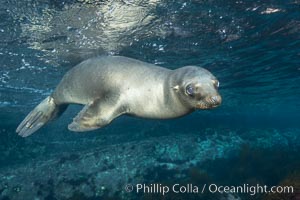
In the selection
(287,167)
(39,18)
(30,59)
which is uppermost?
(39,18)

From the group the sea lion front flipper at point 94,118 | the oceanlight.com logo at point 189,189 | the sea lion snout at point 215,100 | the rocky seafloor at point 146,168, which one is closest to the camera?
the sea lion snout at point 215,100

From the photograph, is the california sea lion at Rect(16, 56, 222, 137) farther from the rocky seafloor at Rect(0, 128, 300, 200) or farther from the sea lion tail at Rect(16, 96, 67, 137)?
the rocky seafloor at Rect(0, 128, 300, 200)

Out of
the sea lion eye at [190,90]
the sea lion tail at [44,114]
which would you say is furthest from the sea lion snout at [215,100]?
the sea lion tail at [44,114]

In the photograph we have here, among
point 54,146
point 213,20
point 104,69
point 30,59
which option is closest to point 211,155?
point 213,20

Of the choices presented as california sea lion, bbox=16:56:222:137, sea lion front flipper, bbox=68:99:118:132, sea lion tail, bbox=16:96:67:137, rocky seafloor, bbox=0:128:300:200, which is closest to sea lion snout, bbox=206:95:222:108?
california sea lion, bbox=16:56:222:137

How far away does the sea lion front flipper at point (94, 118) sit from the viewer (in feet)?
16.1

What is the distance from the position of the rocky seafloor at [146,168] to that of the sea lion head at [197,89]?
6193mm

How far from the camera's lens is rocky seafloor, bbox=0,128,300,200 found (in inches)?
441

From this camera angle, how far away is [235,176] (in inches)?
544

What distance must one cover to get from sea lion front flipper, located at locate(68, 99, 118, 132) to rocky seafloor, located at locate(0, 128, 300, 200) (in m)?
6.05

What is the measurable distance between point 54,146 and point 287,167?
15355 millimetres

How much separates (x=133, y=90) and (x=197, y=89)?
4.40 ft

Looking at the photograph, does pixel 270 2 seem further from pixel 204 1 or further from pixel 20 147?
pixel 20 147

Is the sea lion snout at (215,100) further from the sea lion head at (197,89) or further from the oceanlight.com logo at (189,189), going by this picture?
the oceanlight.com logo at (189,189)
